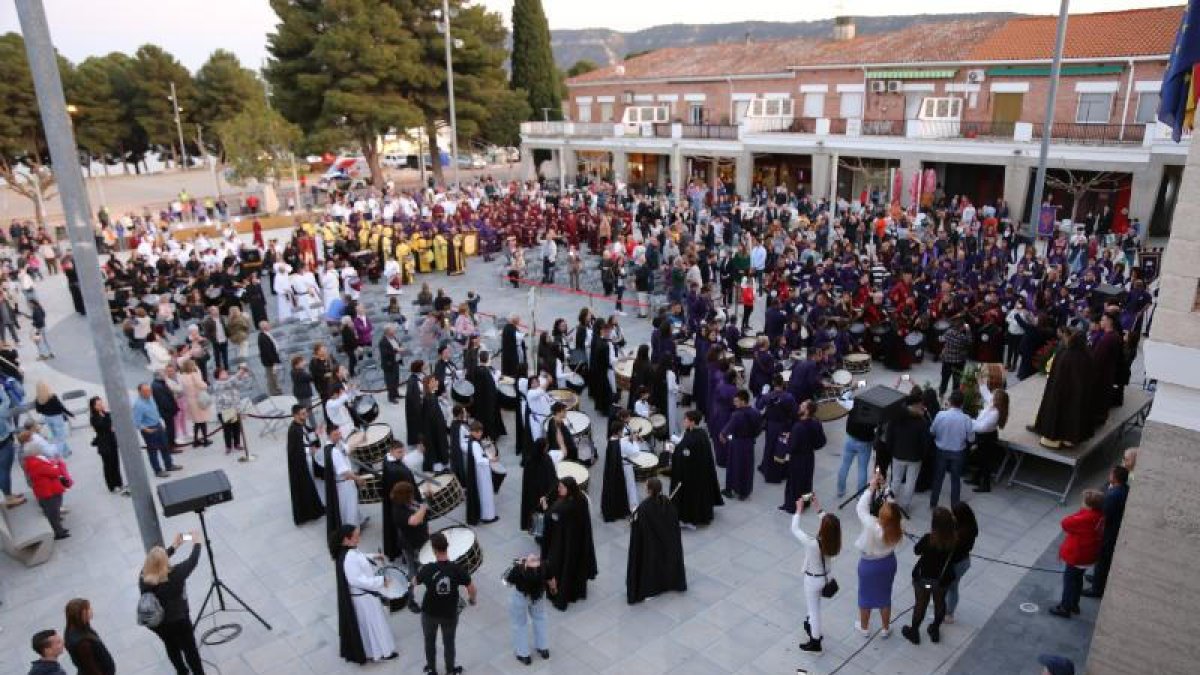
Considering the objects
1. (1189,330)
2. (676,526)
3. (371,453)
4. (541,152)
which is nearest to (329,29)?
(541,152)

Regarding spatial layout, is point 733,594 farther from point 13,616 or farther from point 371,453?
point 13,616

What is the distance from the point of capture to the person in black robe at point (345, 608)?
23.3 ft

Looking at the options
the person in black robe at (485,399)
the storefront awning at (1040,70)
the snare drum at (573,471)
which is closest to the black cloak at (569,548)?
the snare drum at (573,471)

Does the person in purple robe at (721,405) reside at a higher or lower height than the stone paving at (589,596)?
higher

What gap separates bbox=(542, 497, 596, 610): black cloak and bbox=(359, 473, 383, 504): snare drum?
8.69 feet

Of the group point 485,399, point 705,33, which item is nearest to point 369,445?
point 485,399

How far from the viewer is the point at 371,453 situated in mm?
10609

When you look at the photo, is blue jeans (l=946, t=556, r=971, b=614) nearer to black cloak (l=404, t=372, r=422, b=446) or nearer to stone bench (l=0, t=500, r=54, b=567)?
black cloak (l=404, t=372, r=422, b=446)

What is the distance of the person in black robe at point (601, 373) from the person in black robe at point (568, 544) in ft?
15.9

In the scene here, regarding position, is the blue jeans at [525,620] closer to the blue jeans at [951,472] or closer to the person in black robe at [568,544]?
the person in black robe at [568,544]

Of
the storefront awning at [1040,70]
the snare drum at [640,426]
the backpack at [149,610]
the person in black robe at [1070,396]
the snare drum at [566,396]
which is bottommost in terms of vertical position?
the snare drum at [566,396]

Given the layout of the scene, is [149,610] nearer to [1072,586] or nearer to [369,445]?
[369,445]

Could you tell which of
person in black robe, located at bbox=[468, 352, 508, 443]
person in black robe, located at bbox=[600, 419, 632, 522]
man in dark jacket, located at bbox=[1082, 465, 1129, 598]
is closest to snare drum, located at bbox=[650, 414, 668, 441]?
person in black robe, located at bbox=[600, 419, 632, 522]

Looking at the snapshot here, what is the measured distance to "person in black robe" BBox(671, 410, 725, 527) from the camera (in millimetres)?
9453
